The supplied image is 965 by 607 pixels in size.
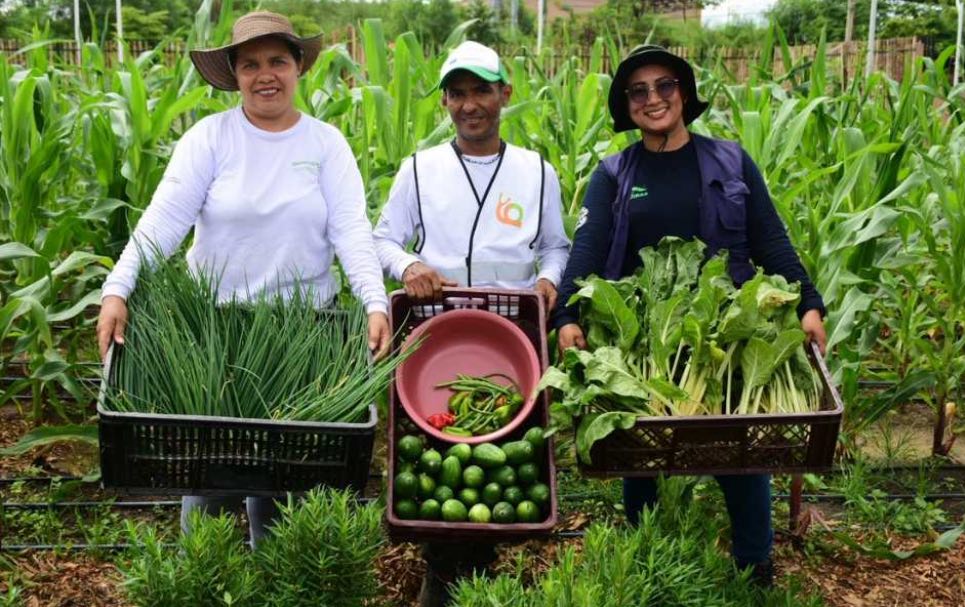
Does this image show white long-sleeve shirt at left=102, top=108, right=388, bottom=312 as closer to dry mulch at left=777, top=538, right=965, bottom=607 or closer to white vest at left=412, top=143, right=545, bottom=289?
white vest at left=412, top=143, right=545, bottom=289

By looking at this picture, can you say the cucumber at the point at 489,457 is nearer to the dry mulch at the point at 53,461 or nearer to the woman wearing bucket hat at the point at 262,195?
the woman wearing bucket hat at the point at 262,195

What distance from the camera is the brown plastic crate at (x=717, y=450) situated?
2240 millimetres

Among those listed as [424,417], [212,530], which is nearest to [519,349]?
[424,417]

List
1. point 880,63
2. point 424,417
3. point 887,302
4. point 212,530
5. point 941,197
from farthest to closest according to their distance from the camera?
point 880,63
point 887,302
point 941,197
point 424,417
point 212,530

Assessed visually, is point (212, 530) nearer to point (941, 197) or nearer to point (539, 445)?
point (539, 445)

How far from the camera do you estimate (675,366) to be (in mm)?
2445

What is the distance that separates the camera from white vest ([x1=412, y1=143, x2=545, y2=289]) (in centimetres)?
289

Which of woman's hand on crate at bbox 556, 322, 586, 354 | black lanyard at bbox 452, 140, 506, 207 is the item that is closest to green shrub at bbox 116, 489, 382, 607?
woman's hand on crate at bbox 556, 322, 586, 354

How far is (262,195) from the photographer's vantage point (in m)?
2.59

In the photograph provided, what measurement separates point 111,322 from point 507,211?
112cm

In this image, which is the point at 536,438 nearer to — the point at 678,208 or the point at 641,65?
the point at 678,208

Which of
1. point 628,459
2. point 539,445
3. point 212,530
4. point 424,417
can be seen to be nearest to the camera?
point 212,530

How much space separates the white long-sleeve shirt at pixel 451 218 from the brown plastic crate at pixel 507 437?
0.46ft

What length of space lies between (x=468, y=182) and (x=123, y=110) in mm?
1695
